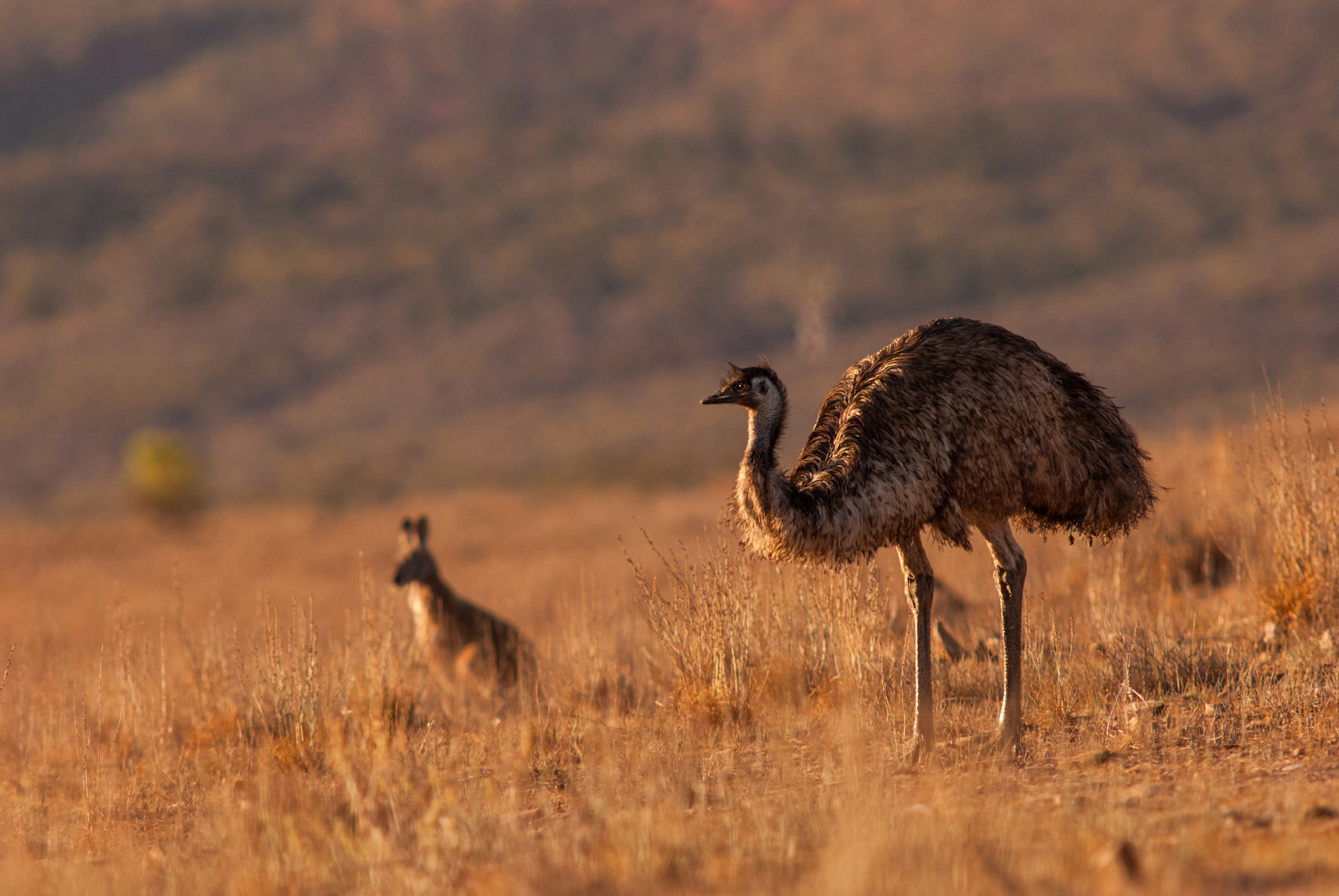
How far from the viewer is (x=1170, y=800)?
607cm

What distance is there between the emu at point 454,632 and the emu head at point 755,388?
384cm

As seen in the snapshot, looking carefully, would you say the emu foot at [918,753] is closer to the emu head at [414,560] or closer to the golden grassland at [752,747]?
the golden grassland at [752,747]

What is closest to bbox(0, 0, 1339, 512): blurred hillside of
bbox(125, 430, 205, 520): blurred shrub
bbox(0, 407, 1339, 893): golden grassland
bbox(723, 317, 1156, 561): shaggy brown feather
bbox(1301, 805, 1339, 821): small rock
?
bbox(125, 430, 205, 520): blurred shrub

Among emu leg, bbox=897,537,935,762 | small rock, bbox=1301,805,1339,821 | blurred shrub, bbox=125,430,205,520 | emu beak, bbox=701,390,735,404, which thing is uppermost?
blurred shrub, bbox=125,430,205,520

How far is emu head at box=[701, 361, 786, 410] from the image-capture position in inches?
281

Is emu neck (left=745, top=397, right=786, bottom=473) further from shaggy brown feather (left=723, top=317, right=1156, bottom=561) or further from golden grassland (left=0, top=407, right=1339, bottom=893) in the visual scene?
golden grassland (left=0, top=407, right=1339, bottom=893)

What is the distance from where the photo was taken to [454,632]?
37.2ft

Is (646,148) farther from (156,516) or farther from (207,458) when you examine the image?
(156,516)

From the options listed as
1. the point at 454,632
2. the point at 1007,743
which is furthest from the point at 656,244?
the point at 1007,743

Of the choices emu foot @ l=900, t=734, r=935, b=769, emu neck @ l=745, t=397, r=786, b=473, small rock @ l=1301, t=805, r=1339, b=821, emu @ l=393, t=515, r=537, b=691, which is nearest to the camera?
small rock @ l=1301, t=805, r=1339, b=821

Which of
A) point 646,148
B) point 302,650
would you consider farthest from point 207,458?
point 302,650

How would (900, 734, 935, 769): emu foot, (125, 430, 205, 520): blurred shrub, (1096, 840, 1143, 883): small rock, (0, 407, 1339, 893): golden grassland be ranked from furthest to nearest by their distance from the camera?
1. (125, 430, 205, 520): blurred shrub
2. (900, 734, 935, 769): emu foot
3. (0, 407, 1339, 893): golden grassland
4. (1096, 840, 1143, 883): small rock

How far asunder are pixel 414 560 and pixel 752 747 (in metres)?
4.89

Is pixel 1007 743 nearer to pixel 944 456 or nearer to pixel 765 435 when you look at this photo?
pixel 944 456
